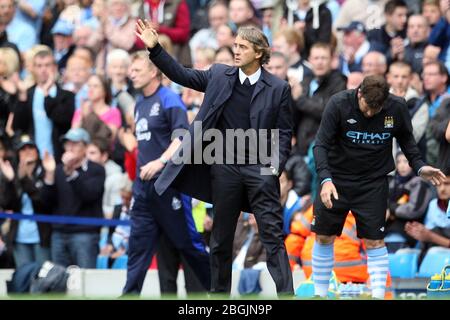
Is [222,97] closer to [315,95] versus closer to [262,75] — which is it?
[262,75]

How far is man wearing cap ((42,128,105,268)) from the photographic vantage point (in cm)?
1591

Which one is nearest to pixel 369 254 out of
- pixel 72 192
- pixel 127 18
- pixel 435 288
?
pixel 435 288

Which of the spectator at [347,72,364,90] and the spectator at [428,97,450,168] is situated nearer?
the spectator at [428,97,450,168]

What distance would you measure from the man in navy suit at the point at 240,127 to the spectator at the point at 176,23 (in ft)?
23.0

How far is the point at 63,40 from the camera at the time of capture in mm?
19984

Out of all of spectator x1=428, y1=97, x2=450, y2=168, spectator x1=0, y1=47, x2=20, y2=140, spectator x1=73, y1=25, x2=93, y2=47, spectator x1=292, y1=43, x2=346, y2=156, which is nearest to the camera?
spectator x1=428, y1=97, x2=450, y2=168

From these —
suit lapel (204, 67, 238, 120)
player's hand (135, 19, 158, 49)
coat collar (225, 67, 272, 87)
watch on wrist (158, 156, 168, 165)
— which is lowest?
watch on wrist (158, 156, 168, 165)

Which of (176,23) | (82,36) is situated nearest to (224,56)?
(176,23)

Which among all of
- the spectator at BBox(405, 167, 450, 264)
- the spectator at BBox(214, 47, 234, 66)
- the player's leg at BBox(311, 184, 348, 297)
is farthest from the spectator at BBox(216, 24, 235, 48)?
the player's leg at BBox(311, 184, 348, 297)

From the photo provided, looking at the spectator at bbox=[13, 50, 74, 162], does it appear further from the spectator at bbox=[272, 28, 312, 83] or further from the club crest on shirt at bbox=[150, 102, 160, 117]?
the club crest on shirt at bbox=[150, 102, 160, 117]

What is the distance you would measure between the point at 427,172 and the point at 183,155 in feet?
7.73

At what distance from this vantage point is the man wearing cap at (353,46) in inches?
694

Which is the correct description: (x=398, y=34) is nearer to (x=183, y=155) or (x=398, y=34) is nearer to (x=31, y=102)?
(x=31, y=102)

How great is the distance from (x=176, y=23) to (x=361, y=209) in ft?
25.1
